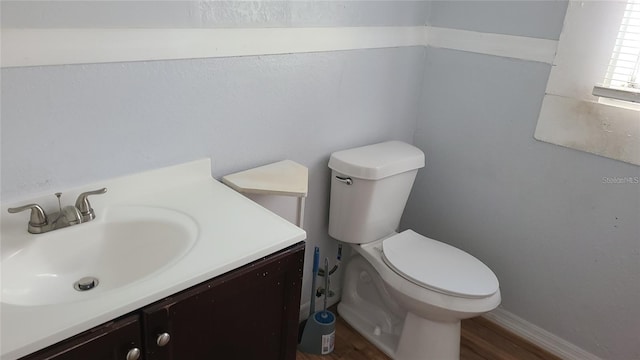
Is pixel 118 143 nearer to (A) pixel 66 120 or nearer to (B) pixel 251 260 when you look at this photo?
(A) pixel 66 120

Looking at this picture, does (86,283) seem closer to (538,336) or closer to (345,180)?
(345,180)

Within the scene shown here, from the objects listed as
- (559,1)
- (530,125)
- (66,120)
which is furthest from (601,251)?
(66,120)

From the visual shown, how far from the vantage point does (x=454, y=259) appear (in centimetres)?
174

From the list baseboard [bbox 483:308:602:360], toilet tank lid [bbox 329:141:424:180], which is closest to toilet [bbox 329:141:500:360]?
toilet tank lid [bbox 329:141:424:180]

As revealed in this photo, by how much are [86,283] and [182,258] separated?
9.9 inches

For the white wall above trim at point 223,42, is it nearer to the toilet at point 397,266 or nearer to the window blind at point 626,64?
the window blind at point 626,64

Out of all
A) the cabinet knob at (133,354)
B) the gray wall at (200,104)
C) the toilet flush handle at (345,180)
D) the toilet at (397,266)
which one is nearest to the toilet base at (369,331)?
the toilet at (397,266)

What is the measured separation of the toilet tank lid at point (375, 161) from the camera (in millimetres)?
1694

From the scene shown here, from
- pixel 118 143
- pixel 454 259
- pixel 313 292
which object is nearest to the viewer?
pixel 118 143

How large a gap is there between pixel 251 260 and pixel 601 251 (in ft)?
4.42

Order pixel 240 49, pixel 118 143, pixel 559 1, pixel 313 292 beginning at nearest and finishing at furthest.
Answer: pixel 118 143
pixel 240 49
pixel 559 1
pixel 313 292

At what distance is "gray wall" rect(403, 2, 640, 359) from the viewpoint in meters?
1.67

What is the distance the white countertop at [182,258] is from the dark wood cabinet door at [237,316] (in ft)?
0.10

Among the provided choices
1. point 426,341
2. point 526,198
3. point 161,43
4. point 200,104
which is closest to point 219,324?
point 200,104
